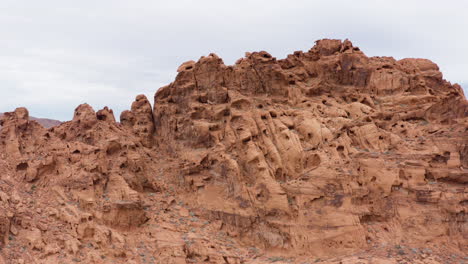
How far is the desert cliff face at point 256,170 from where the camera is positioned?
20.3 meters

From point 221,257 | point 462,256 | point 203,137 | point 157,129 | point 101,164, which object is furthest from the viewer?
point 157,129

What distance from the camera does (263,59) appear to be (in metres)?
26.8

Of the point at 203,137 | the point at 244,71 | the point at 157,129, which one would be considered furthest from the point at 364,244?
the point at 157,129

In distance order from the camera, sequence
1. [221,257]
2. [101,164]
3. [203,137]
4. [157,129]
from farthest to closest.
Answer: [157,129] → [203,137] → [101,164] → [221,257]

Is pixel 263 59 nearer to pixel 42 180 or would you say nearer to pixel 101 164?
pixel 101 164

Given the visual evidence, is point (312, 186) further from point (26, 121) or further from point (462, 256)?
point (26, 121)

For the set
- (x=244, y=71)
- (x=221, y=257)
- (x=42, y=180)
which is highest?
(x=244, y=71)

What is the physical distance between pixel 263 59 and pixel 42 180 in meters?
→ 16.1

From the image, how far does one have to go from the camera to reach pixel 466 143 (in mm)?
21875

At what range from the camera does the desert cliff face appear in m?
20.3

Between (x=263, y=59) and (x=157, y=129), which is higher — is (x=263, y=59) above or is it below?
above

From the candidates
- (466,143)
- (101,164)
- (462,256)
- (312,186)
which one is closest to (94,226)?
(101,164)

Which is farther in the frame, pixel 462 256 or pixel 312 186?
pixel 312 186

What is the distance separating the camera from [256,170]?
76.1 ft
